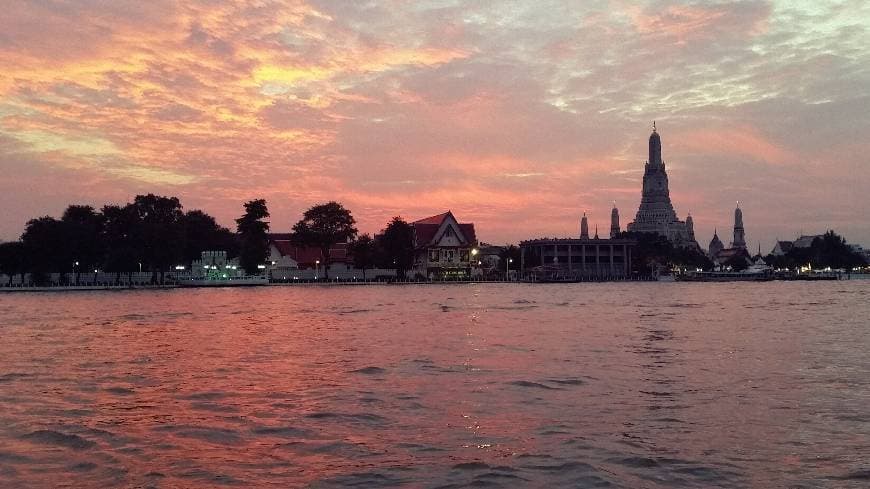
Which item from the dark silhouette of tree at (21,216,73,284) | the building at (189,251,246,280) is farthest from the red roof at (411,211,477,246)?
the dark silhouette of tree at (21,216,73,284)

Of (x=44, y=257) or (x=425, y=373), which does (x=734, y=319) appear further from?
(x=44, y=257)

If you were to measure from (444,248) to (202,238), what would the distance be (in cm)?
4100

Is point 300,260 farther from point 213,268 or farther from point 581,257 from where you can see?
point 581,257

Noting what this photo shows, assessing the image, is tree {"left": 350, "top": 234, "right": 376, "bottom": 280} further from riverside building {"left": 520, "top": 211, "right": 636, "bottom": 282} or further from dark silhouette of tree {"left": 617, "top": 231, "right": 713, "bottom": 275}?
dark silhouette of tree {"left": 617, "top": 231, "right": 713, "bottom": 275}

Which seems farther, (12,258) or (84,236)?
(12,258)

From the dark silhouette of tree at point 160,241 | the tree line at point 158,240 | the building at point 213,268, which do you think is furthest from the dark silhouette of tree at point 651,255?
the dark silhouette of tree at point 160,241

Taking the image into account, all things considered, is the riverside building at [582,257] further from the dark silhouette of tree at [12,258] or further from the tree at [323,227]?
the dark silhouette of tree at [12,258]

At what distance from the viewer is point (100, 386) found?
16.0 m

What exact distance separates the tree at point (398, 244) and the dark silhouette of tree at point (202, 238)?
79.7ft

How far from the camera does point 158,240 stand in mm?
95312

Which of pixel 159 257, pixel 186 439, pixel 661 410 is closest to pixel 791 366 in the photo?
pixel 661 410

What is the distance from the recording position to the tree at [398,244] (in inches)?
4633

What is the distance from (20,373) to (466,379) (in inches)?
436

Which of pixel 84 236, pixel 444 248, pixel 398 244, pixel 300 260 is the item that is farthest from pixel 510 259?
pixel 84 236
